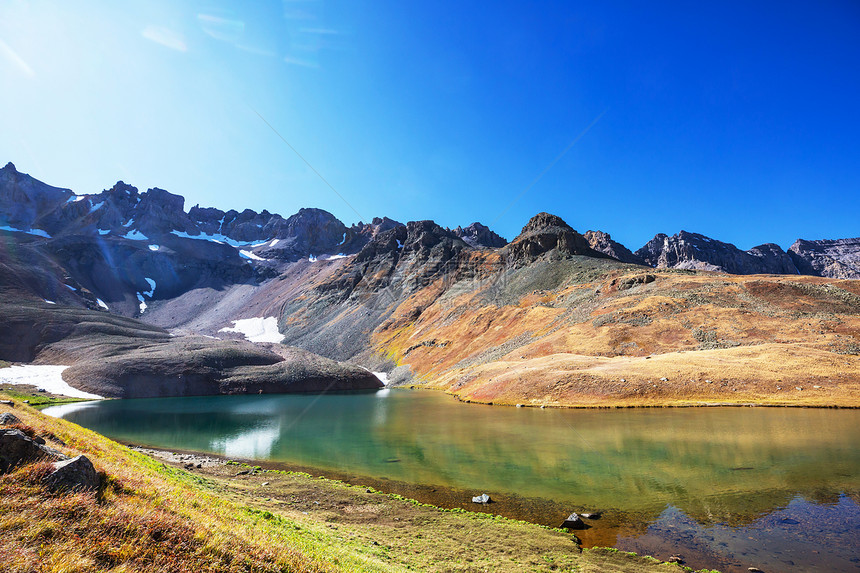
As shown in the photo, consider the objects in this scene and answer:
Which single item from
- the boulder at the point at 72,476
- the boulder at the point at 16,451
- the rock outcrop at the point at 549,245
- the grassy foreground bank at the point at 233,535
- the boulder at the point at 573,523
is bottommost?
the boulder at the point at 573,523

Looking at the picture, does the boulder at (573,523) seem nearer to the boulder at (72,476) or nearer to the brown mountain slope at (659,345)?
the boulder at (72,476)

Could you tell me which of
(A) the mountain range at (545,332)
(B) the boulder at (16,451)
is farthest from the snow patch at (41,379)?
(B) the boulder at (16,451)

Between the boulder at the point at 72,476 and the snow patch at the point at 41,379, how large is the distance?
4240 inches

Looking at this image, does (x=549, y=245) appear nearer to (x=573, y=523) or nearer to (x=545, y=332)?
(x=545, y=332)

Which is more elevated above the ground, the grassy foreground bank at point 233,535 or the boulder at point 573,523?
the grassy foreground bank at point 233,535

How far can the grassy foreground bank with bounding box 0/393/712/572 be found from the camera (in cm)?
701

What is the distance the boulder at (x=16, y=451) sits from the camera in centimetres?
856

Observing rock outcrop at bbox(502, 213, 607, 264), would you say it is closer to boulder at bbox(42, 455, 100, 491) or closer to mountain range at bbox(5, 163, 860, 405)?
mountain range at bbox(5, 163, 860, 405)

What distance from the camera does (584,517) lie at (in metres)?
19.9

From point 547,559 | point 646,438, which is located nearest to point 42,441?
point 547,559

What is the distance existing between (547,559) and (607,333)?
77662 mm

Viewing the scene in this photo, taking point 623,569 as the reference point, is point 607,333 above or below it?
above

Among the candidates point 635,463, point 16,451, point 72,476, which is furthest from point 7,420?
point 635,463

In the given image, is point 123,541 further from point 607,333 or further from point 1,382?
point 1,382
